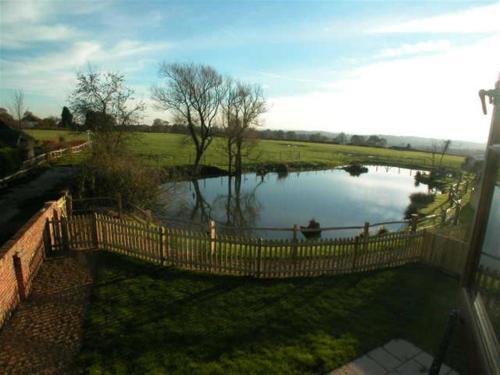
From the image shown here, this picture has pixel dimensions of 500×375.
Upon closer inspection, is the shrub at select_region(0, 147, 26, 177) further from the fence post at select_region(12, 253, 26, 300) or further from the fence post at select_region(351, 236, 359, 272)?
the fence post at select_region(351, 236, 359, 272)

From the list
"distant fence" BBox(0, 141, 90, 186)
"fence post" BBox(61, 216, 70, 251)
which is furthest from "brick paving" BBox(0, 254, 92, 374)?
"distant fence" BBox(0, 141, 90, 186)

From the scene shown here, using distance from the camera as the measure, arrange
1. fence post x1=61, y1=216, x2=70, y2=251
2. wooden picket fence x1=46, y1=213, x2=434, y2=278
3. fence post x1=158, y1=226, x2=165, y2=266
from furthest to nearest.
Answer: fence post x1=61, y1=216, x2=70, y2=251, fence post x1=158, y1=226, x2=165, y2=266, wooden picket fence x1=46, y1=213, x2=434, y2=278

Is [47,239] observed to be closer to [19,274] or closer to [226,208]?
[19,274]

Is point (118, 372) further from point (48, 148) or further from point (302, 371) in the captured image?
point (48, 148)

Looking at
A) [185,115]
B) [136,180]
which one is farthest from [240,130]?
[136,180]

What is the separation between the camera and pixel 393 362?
5.33 metres

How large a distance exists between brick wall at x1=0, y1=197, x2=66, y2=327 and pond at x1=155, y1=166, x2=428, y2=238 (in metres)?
4.75

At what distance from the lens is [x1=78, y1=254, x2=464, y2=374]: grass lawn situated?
5.23 metres

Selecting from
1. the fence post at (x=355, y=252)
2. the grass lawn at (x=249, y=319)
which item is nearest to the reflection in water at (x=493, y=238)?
the grass lawn at (x=249, y=319)

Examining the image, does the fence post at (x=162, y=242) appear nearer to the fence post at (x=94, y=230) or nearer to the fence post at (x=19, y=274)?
the fence post at (x=94, y=230)

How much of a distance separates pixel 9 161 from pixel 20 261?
21.1m

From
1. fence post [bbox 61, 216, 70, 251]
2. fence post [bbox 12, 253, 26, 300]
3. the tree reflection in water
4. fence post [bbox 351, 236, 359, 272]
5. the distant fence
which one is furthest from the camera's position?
the distant fence

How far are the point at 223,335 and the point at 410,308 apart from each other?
4413 millimetres

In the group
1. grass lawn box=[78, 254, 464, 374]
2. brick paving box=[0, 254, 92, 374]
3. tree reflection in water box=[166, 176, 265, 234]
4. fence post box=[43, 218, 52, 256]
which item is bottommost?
tree reflection in water box=[166, 176, 265, 234]
